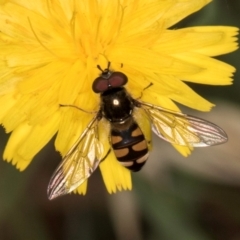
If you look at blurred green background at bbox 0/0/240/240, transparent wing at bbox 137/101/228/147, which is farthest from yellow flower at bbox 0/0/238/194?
blurred green background at bbox 0/0/240/240

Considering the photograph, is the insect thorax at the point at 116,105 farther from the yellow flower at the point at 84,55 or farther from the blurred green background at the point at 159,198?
the blurred green background at the point at 159,198

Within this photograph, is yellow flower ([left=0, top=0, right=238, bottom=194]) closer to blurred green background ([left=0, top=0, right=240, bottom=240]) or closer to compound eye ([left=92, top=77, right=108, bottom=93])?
compound eye ([left=92, top=77, right=108, bottom=93])

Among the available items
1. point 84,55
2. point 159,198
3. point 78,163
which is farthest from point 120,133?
point 159,198

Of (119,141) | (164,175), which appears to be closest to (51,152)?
(164,175)

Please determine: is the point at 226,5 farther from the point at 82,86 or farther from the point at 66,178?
the point at 66,178

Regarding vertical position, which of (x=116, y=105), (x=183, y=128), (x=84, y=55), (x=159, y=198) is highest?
(x=84, y=55)

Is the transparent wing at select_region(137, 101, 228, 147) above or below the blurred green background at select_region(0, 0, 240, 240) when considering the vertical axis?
above

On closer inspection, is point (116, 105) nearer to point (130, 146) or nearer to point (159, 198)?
point (130, 146)
